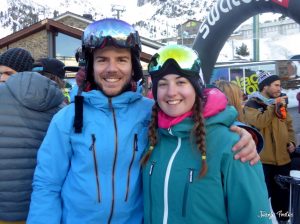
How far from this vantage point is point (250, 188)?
171cm

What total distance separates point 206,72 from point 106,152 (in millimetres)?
4589

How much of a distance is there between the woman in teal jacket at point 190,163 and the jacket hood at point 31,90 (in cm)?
63

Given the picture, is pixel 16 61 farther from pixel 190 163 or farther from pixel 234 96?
pixel 234 96

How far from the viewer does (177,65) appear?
1.93 m

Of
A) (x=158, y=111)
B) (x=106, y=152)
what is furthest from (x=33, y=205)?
(x=158, y=111)

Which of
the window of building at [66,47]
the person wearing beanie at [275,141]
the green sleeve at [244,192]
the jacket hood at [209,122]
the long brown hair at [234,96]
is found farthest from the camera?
the window of building at [66,47]

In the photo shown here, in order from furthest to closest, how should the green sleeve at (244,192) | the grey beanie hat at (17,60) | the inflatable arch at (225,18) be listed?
the inflatable arch at (225,18) < the grey beanie hat at (17,60) < the green sleeve at (244,192)

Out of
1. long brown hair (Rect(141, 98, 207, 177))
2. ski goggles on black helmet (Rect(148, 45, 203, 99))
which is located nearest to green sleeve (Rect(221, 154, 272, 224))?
long brown hair (Rect(141, 98, 207, 177))

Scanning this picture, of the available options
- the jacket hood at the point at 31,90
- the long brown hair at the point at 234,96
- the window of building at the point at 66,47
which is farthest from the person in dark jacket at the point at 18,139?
the window of building at the point at 66,47

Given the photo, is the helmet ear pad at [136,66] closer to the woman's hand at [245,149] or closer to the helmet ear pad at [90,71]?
the helmet ear pad at [90,71]

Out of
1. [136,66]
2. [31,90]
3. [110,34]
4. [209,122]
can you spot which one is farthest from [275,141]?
[31,90]

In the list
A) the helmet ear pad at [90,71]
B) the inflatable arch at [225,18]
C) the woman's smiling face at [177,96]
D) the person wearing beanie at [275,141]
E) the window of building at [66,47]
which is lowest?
the person wearing beanie at [275,141]

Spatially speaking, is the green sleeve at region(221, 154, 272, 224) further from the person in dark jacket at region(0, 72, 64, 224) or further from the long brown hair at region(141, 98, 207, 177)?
the person in dark jacket at region(0, 72, 64, 224)

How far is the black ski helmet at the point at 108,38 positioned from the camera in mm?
2041
